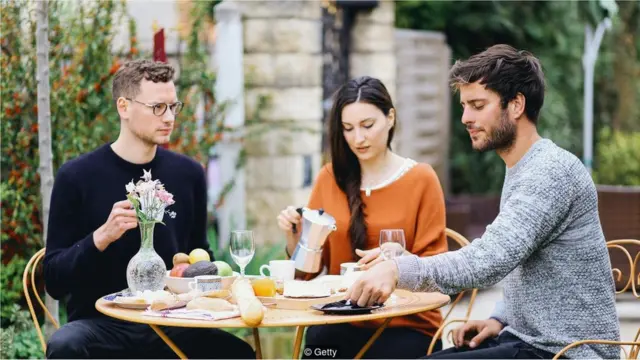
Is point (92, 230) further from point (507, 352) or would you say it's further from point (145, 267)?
point (507, 352)

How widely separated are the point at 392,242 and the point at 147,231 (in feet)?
2.81

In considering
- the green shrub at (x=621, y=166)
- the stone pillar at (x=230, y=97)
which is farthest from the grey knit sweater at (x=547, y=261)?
the green shrub at (x=621, y=166)

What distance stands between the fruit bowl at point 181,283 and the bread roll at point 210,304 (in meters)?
0.24

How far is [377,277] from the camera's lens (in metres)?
3.41

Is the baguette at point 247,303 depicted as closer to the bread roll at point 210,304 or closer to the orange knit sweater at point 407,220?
the bread roll at point 210,304

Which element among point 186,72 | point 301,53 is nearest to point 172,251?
point 186,72

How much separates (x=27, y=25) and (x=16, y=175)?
2.77ft

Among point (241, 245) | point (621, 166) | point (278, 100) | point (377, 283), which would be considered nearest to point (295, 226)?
point (241, 245)

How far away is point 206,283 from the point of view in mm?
3834

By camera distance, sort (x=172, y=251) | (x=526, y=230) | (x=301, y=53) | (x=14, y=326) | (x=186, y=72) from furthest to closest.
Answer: (x=301, y=53)
(x=186, y=72)
(x=14, y=326)
(x=172, y=251)
(x=526, y=230)

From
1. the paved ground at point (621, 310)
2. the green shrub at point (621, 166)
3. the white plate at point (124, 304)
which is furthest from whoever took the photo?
the green shrub at point (621, 166)

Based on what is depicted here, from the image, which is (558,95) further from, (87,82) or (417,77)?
(87,82)

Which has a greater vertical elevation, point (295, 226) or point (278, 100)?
point (278, 100)

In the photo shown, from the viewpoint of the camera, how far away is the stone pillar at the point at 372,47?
30.6ft
